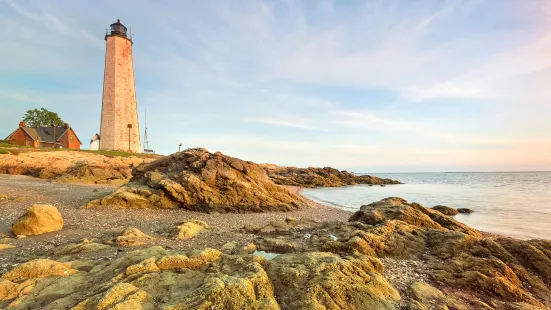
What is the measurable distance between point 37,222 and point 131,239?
14.5 ft

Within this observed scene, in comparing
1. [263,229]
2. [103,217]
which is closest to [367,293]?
[263,229]

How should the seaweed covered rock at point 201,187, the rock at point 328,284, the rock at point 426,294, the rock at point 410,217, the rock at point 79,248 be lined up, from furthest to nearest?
the seaweed covered rock at point 201,187 → the rock at point 410,217 → the rock at point 79,248 → the rock at point 426,294 → the rock at point 328,284

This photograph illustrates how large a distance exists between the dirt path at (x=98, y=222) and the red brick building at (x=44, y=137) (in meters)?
45.6

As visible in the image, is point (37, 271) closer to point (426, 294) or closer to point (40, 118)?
point (426, 294)

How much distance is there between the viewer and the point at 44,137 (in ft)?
205

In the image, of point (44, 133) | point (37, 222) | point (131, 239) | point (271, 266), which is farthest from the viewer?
point (44, 133)

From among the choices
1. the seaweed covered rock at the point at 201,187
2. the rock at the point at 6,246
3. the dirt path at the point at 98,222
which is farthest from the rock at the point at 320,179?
the rock at the point at 6,246

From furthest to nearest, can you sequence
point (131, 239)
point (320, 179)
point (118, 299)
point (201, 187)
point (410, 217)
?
point (320, 179), point (201, 187), point (410, 217), point (131, 239), point (118, 299)

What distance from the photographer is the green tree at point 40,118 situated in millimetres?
71188

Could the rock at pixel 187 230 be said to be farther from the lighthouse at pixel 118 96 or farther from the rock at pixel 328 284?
the lighthouse at pixel 118 96

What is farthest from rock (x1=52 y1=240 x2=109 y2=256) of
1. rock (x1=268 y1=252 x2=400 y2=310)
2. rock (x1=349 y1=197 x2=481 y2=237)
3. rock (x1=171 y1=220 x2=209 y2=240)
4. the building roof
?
the building roof

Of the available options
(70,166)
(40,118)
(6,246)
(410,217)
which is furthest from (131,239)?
(40,118)

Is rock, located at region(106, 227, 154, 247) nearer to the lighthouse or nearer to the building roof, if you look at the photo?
the lighthouse

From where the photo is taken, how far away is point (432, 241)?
9.56 meters
